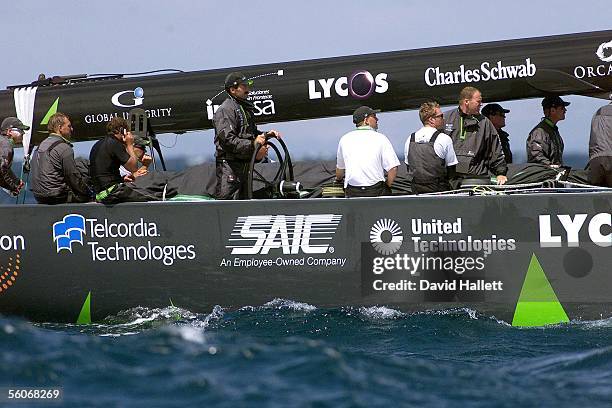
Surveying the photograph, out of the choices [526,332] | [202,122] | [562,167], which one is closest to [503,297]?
[526,332]

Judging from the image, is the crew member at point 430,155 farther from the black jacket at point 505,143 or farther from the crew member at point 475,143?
the black jacket at point 505,143

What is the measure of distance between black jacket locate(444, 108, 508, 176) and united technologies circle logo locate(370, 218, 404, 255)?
84 centimetres

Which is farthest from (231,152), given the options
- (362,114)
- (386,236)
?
(386,236)

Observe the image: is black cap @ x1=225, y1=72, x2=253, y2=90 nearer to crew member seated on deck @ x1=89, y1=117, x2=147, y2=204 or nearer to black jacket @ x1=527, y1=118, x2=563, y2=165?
crew member seated on deck @ x1=89, y1=117, x2=147, y2=204

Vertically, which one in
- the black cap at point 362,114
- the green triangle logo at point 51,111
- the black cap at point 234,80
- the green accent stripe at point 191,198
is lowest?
the green accent stripe at point 191,198

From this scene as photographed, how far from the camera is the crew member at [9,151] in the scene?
34.4 feet

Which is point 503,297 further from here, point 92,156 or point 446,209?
Answer: point 92,156

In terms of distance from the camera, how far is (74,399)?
6637mm

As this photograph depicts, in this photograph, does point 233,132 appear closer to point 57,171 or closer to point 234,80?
point 234,80

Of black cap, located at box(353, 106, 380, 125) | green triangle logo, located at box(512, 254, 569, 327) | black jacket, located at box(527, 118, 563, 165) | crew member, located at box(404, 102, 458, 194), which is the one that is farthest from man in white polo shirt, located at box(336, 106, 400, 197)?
black jacket, located at box(527, 118, 563, 165)

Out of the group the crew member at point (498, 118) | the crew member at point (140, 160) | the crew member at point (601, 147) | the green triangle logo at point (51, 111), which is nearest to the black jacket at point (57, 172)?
the crew member at point (140, 160)

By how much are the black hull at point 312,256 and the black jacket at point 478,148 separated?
0.65 metres

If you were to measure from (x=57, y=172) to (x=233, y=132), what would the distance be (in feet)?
5.25

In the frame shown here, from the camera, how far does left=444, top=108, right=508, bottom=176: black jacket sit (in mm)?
9383
